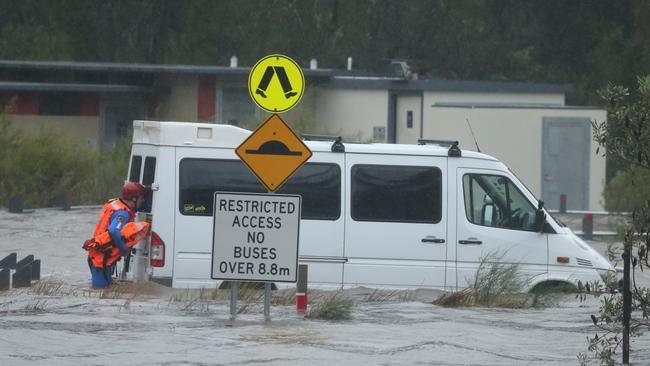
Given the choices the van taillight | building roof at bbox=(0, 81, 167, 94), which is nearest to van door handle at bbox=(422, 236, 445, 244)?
the van taillight

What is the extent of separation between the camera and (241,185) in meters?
15.2

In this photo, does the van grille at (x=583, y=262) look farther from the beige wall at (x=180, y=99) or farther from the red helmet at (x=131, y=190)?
the beige wall at (x=180, y=99)

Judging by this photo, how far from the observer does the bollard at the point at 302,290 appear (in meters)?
12.6

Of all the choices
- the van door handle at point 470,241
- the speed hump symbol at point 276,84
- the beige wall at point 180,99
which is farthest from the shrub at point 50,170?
the speed hump symbol at point 276,84

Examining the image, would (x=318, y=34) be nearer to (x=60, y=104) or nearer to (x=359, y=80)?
(x=359, y=80)

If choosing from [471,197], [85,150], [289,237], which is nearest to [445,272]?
[471,197]

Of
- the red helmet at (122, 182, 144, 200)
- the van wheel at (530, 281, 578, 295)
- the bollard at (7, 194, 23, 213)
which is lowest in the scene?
the van wheel at (530, 281, 578, 295)

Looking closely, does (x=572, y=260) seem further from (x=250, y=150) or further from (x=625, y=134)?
(x=625, y=134)

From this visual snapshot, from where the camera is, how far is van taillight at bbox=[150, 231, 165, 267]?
1482cm

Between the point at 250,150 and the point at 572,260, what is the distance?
16.5ft

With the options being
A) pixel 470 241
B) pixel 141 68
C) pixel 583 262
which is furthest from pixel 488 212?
pixel 141 68

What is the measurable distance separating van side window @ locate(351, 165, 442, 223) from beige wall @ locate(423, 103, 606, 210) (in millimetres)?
18805

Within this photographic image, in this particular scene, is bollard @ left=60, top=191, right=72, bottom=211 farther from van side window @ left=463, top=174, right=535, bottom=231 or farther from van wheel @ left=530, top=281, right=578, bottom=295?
van wheel @ left=530, top=281, right=578, bottom=295

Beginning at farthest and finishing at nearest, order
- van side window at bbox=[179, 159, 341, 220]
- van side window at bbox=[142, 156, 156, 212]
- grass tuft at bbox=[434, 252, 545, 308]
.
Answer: van side window at bbox=[142, 156, 156, 212]
van side window at bbox=[179, 159, 341, 220]
grass tuft at bbox=[434, 252, 545, 308]
